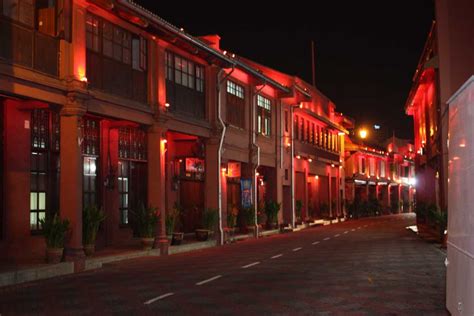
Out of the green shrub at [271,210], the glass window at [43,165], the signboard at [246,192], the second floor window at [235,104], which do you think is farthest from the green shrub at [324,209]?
the glass window at [43,165]

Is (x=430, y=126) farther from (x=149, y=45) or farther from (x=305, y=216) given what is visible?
(x=149, y=45)

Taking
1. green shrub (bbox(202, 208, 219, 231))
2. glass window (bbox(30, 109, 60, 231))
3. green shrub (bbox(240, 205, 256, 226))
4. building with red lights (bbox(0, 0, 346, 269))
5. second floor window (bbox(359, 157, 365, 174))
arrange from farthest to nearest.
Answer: second floor window (bbox(359, 157, 365, 174)) → green shrub (bbox(240, 205, 256, 226)) → green shrub (bbox(202, 208, 219, 231)) → glass window (bbox(30, 109, 60, 231)) → building with red lights (bbox(0, 0, 346, 269))

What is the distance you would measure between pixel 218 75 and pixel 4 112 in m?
11.3

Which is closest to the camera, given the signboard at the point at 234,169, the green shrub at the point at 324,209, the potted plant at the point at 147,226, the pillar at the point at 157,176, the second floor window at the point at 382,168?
the potted plant at the point at 147,226

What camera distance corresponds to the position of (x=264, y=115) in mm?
34719

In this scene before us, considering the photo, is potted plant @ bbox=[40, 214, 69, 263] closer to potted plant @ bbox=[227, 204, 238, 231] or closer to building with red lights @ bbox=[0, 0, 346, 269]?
building with red lights @ bbox=[0, 0, 346, 269]

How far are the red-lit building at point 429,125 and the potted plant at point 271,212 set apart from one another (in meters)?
7.99

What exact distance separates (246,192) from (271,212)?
398 cm

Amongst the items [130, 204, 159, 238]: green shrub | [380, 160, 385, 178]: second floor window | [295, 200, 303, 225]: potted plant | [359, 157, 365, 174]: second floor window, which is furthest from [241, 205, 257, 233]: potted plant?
[380, 160, 385, 178]: second floor window

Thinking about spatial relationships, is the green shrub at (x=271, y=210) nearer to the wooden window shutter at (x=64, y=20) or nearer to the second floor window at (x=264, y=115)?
the second floor window at (x=264, y=115)

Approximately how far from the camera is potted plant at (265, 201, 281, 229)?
34375 mm

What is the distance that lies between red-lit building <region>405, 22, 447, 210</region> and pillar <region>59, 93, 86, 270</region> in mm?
14963

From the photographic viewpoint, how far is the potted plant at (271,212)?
34375 millimetres

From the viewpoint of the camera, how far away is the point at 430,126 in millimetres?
33000
